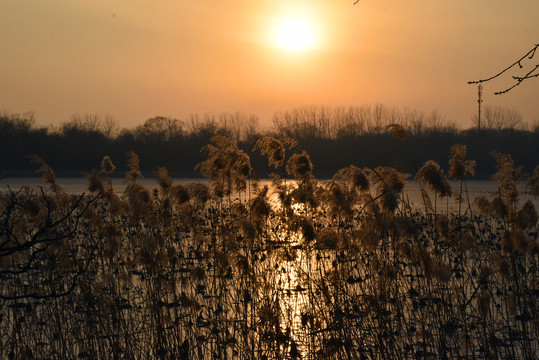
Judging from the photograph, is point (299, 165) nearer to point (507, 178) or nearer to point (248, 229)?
point (248, 229)

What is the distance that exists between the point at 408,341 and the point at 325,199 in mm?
1904

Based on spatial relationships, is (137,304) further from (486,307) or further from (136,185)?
(486,307)

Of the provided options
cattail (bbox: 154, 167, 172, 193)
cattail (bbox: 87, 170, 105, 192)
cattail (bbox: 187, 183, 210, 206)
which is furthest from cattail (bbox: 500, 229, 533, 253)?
cattail (bbox: 87, 170, 105, 192)

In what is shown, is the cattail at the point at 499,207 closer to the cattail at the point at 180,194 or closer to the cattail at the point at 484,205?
the cattail at the point at 484,205

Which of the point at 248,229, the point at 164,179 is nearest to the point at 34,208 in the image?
the point at 164,179

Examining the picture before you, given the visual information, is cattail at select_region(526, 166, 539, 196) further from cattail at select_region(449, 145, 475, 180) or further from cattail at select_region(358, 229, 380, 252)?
cattail at select_region(358, 229, 380, 252)

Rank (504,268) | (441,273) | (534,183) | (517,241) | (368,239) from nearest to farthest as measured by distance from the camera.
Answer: (441,273)
(504,268)
(368,239)
(517,241)
(534,183)

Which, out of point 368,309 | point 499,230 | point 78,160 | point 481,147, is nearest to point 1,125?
point 78,160

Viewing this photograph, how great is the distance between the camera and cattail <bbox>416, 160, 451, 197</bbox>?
6.56 meters

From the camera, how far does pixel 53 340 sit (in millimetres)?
6336

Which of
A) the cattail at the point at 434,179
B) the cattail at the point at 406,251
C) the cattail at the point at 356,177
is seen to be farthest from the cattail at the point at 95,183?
the cattail at the point at 434,179

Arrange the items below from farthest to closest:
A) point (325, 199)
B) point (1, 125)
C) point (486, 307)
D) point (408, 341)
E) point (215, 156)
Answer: point (1, 125), point (325, 199), point (215, 156), point (408, 341), point (486, 307)

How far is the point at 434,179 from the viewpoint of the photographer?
6.56 meters

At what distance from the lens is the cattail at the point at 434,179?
656cm
